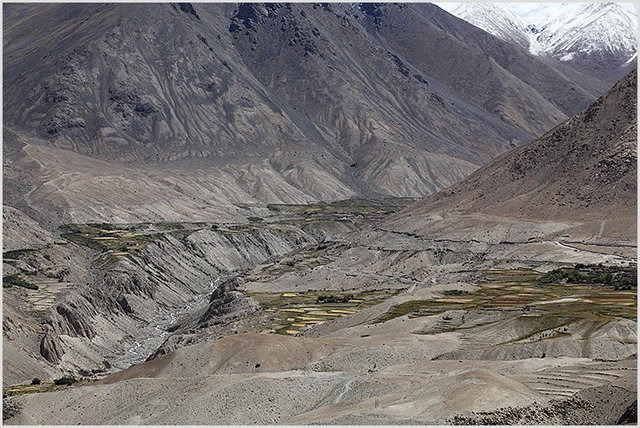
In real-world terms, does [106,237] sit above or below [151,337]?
above

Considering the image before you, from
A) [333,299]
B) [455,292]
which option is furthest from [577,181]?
[333,299]

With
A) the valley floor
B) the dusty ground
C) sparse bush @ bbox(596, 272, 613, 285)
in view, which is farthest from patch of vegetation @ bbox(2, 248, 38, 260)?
sparse bush @ bbox(596, 272, 613, 285)

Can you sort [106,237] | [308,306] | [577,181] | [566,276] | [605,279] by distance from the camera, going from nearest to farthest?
1. [605,279]
2. [308,306]
3. [566,276]
4. [577,181]
5. [106,237]

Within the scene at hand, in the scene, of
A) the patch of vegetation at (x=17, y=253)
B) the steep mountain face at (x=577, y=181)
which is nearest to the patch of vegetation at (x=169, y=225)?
the steep mountain face at (x=577, y=181)

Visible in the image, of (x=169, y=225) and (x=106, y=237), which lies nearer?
(x=106, y=237)

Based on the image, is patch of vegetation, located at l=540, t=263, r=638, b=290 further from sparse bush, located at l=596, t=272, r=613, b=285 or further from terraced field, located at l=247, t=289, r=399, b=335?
terraced field, located at l=247, t=289, r=399, b=335

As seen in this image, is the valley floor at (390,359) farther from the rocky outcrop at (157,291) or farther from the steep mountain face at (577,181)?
the steep mountain face at (577,181)

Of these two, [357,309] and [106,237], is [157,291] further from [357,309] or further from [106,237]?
[357,309]

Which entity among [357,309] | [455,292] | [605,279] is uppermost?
[605,279]
